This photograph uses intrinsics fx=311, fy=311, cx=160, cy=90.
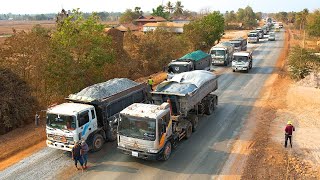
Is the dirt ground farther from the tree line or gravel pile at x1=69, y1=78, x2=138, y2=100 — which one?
the tree line

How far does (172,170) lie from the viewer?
13.8m

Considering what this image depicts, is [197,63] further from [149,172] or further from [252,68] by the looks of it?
[149,172]

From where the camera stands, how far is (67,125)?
14.3m

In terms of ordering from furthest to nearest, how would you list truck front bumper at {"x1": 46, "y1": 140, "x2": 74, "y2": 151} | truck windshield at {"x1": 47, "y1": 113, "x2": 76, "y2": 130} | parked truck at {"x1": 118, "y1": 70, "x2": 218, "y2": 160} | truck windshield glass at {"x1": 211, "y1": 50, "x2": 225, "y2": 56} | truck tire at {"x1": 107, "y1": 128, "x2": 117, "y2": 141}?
truck windshield glass at {"x1": 211, "y1": 50, "x2": 225, "y2": 56}
truck tire at {"x1": 107, "y1": 128, "x2": 117, "y2": 141}
truck front bumper at {"x1": 46, "y1": 140, "x2": 74, "y2": 151}
truck windshield at {"x1": 47, "y1": 113, "x2": 76, "y2": 130}
parked truck at {"x1": 118, "y1": 70, "x2": 218, "y2": 160}

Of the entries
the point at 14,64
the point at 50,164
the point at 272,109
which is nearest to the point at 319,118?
the point at 272,109

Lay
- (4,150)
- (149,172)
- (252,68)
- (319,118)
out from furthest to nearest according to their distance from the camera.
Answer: (252,68) → (319,118) → (4,150) → (149,172)

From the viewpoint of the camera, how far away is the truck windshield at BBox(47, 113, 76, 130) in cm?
1430

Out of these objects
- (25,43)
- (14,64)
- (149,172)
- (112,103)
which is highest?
(25,43)

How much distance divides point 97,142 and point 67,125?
2.04 meters

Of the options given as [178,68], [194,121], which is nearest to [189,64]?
[178,68]

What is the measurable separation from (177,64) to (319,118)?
12384mm

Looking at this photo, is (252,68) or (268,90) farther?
(252,68)

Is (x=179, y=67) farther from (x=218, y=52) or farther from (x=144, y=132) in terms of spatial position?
(x=144, y=132)


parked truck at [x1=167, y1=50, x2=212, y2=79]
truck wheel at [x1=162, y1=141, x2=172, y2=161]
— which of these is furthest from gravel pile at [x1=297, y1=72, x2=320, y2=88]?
truck wheel at [x1=162, y1=141, x2=172, y2=161]
